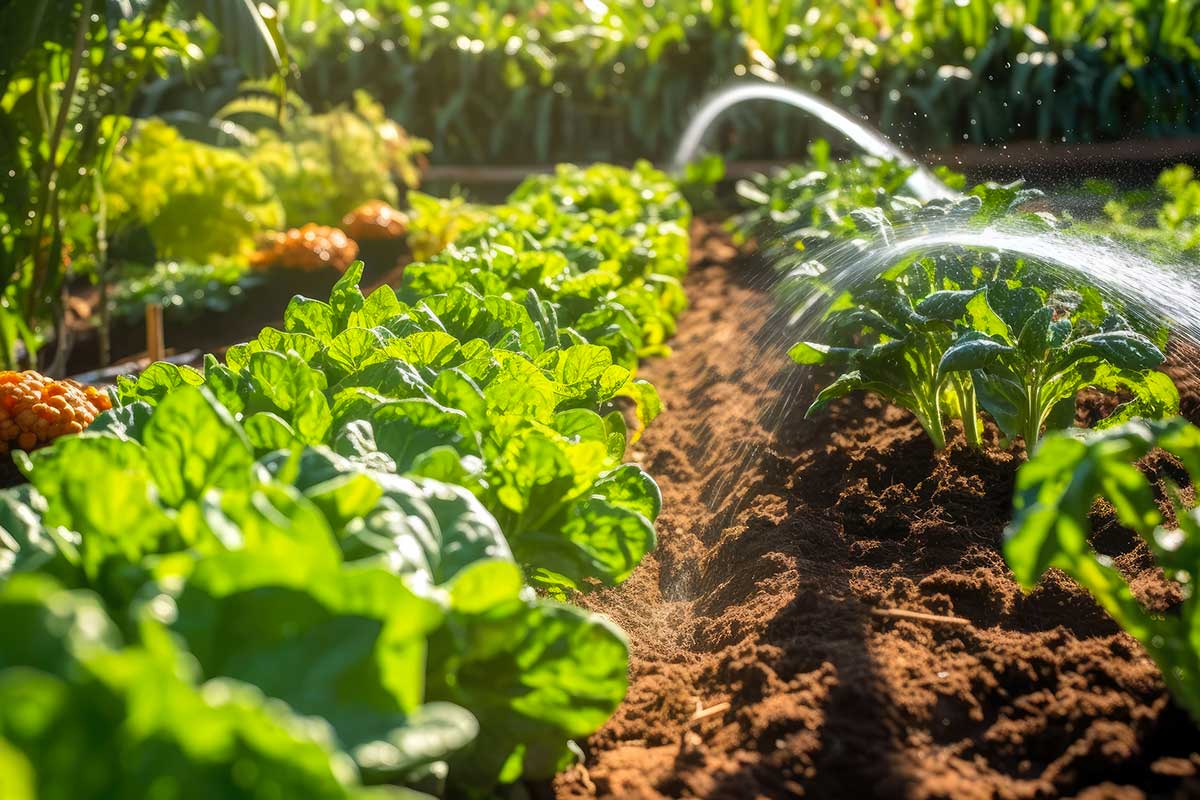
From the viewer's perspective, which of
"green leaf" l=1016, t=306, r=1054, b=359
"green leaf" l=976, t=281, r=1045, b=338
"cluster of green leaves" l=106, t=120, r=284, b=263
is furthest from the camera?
"cluster of green leaves" l=106, t=120, r=284, b=263

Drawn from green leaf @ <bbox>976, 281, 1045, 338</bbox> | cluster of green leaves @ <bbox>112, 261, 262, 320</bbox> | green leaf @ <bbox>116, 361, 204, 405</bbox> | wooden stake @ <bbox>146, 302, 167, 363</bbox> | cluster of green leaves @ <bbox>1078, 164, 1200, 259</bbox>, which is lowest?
cluster of green leaves @ <bbox>112, 261, 262, 320</bbox>

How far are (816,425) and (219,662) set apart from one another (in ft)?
9.59

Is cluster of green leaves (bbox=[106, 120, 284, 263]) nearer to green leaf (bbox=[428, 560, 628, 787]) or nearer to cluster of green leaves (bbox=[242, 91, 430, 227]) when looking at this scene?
cluster of green leaves (bbox=[242, 91, 430, 227])

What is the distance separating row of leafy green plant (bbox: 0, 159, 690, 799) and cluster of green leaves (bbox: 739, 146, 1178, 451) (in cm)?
76

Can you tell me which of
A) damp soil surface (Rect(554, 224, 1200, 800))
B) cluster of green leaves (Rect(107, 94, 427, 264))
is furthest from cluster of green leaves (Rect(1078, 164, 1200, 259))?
cluster of green leaves (Rect(107, 94, 427, 264))

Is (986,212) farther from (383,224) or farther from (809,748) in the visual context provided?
Answer: (383,224)

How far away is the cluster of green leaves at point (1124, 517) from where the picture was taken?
1492 mm

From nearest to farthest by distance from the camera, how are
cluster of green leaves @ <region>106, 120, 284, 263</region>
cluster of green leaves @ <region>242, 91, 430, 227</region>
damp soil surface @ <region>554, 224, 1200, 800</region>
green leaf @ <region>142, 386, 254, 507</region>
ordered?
green leaf @ <region>142, 386, 254, 507</region> < damp soil surface @ <region>554, 224, 1200, 800</region> < cluster of green leaves @ <region>106, 120, 284, 263</region> < cluster of green leaves @ <region>242, 91, 430, 227</region>

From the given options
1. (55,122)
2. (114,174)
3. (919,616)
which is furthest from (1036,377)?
(114,174)

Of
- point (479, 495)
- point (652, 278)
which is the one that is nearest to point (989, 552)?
point (479, 495)

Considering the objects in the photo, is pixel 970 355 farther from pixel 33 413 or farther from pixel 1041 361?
pixel 33 413

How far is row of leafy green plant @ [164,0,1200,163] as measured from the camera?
35.7 ft

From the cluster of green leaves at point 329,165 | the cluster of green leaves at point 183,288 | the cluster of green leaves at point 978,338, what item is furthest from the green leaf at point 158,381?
the cluster of green leaves at point 329,165

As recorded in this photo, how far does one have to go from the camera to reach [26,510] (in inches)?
64.1
